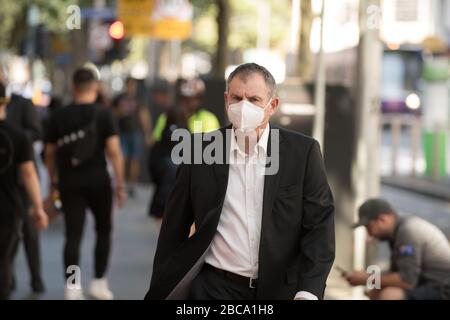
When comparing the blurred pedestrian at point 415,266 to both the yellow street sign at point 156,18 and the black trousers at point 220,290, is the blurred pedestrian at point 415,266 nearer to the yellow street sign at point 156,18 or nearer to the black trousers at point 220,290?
the black trousers at point 220,290

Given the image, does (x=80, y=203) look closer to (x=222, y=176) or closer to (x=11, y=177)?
(x=11, y=177)

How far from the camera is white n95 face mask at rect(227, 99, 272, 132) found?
4.71 m

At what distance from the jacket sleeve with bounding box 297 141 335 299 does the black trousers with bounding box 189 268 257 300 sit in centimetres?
21

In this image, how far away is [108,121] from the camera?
31.7 feet

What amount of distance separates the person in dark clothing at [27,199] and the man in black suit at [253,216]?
5.28 meters

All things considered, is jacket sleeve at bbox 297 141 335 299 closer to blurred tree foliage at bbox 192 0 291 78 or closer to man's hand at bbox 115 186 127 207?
man's hand at bbox 115 186 127 207

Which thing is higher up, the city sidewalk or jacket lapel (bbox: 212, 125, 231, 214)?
jacket lapel (bbox: 212, 125, 231, 214)

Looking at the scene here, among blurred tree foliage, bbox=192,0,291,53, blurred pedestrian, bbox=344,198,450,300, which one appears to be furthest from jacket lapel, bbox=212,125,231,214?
blurred tree foliage, bbox=192,0,291,53

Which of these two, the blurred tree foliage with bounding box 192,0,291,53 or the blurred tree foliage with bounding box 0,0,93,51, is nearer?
the blurred tree foliage with bounding box 0,0,93,51

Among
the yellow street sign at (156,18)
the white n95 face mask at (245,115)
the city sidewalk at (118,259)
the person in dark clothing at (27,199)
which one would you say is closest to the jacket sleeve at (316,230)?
the white n95 face mask at (245,115)

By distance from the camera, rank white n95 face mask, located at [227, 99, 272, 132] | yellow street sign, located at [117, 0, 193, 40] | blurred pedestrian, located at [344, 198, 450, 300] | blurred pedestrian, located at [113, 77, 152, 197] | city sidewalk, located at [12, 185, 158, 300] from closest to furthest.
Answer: white n95 face mask, located at [227, 99, 272, 132] < blurred pedestrian, located at [344, 198, 450, 300] < city sidewalk, located at [12, 185, 158, 300] < blurred pedestrian, located at [113, 77, 152, 197] < yellow street sign, located at [117, 0, 193, 40]

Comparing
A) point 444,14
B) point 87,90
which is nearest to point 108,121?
point 87,90

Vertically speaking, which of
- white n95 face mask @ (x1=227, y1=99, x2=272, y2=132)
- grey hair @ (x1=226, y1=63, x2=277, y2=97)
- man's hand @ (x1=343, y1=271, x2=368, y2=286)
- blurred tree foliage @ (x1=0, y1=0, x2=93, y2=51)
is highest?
blurred tree foliage @ (x1=0, y1=0, x2=93, y2=51)
